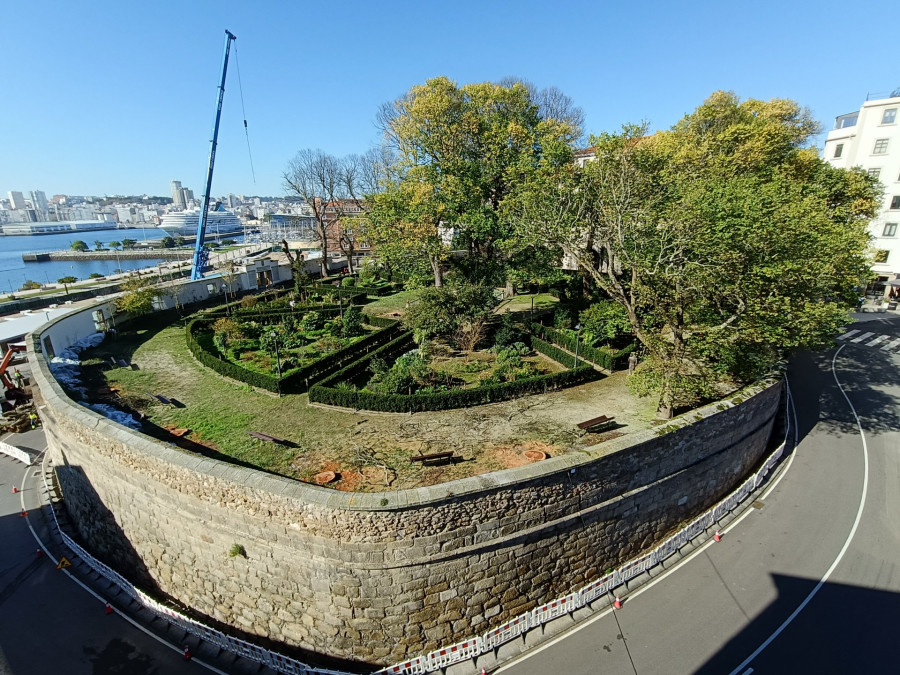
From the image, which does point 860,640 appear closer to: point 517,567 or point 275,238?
point 517,567

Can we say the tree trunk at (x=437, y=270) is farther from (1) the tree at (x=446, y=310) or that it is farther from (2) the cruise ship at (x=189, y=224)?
(2) the cruise ship at (x=189, y=224)

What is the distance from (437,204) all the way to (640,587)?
66.3ft

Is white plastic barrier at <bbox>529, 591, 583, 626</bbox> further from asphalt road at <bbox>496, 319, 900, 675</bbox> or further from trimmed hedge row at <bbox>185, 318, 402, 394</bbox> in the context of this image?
trimmed hedge row at <bbox>185, 318, 402, 394</bbox>

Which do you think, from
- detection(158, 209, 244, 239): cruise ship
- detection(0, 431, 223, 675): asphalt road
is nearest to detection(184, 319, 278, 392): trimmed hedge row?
detection(0, 431, 223, 675): asphalt road

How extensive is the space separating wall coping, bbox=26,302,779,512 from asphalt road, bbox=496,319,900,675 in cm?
439

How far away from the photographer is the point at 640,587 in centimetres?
1208

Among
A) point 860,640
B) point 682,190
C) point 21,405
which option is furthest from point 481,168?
point 21,405

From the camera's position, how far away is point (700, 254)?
14766mm

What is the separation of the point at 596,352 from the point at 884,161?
37.4 m

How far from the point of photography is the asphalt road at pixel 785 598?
10008mm

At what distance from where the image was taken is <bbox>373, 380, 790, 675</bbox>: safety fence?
10.3 meters

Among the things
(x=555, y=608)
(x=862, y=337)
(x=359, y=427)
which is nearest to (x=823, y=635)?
→ (x=555, y=608)

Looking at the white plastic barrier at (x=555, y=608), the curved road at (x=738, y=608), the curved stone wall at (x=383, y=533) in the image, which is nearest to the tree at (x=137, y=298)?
the curved road at (x=738, y=608)

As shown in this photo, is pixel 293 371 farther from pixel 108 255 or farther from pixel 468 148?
pixel 108 255
